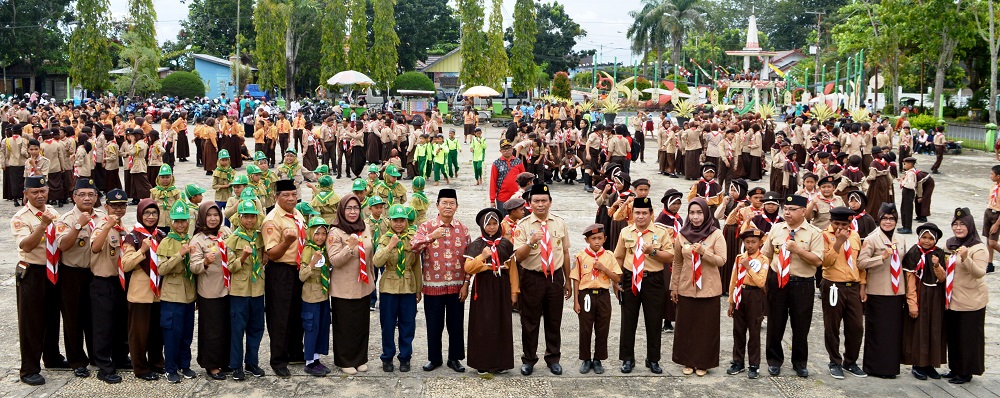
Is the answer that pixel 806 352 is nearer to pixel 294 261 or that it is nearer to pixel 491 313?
pixel 491 313

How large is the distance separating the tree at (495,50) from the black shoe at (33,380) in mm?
36673

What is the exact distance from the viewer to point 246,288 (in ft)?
23.8

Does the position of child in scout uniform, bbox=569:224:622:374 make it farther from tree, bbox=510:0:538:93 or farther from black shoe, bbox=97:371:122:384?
tree, bbox=510:0:538:93

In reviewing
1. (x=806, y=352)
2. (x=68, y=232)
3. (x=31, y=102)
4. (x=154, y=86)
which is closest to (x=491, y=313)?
(x=806, y=352)

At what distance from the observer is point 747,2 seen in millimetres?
98312

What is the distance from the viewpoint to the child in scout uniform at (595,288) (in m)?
7.50

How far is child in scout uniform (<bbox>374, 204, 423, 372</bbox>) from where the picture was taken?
24.4ft

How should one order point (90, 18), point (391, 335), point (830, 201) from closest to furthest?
point (391, 335) < point (830, 201) < point (90, 18)

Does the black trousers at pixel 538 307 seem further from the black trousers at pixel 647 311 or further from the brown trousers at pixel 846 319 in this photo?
the brown trousers at pixel 846 319

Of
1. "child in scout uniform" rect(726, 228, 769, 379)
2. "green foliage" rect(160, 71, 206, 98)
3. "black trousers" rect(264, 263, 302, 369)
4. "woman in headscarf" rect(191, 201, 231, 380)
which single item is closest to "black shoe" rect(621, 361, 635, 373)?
"child in scout uniform" rect(726, 228, 769, 379)

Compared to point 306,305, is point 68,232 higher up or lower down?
higher up

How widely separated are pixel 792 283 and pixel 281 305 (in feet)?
12.8

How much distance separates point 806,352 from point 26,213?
5.92 metres

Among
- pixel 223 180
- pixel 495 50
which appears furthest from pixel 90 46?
pixel 223 180
